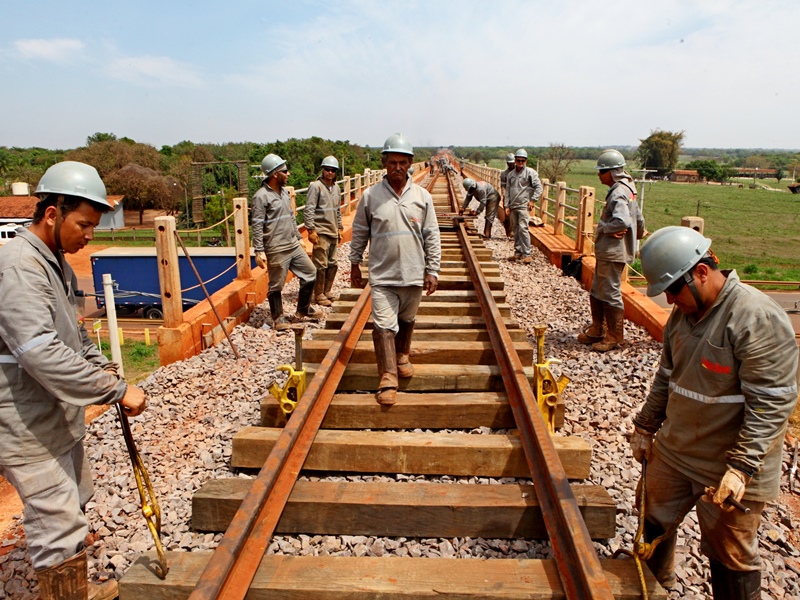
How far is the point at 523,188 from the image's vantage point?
35.3 feet

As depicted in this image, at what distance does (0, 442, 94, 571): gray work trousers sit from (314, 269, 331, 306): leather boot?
5.54 m

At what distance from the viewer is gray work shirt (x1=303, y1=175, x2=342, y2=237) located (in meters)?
7.68

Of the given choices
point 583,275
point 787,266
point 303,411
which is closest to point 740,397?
point 303,411

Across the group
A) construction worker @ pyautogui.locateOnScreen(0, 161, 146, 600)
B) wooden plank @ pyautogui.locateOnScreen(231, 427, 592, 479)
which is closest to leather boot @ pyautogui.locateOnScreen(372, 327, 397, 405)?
wooden plank @ pyautogui.locateOnScreen(231, 427, 592, 479)

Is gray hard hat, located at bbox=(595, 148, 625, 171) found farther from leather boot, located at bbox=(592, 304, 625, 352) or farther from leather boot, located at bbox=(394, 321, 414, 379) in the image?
leather boot, located at bbox=(394, 321, 414, 379)

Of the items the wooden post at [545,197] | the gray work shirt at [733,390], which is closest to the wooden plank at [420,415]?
the gray work shirt at [733,390]

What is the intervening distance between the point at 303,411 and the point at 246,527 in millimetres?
1086

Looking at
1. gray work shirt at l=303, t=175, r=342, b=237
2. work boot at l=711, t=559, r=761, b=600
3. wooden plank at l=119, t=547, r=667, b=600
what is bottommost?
wooden plank at l=119, t=547, r=667, b=600

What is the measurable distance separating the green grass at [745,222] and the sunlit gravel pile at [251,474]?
14.1 metres

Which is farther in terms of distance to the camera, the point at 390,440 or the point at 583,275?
the point at 583,275

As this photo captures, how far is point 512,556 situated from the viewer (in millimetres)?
2898

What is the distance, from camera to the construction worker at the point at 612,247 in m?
5.86

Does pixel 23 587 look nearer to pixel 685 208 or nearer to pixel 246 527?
pixel 246 527

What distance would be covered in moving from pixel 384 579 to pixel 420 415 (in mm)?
1536
